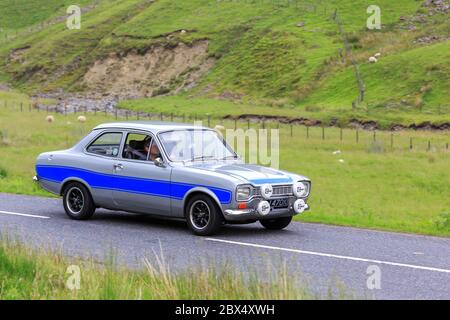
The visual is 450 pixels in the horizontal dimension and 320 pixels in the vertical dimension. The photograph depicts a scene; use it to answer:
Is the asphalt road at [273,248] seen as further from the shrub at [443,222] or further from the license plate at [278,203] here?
the shrub at [443,222]

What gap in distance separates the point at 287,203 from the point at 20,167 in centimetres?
1575

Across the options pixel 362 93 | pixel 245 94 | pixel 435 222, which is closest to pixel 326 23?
pixel 245 94

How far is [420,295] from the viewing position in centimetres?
888

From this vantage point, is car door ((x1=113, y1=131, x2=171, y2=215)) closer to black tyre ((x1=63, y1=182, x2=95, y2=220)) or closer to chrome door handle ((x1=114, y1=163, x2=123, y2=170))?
chrome door handle ((x1=114, y1=163, x2=123, y2=170))

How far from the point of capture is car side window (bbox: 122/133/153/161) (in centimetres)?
1398

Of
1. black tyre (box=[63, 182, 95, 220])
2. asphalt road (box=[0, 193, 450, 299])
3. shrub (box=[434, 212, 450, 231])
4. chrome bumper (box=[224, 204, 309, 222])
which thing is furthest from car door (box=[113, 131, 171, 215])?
shrub (box=[434, 212, 450, 231])

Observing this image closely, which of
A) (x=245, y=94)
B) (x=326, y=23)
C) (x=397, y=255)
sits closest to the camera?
(x=397, y=255)

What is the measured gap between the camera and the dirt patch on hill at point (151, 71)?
76.6m

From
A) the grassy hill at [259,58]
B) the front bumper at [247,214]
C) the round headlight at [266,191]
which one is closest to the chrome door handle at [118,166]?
the front bumper at [247,214]

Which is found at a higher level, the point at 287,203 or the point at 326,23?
the point at 326,23

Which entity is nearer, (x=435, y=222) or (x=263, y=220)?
(x=263, y=220)

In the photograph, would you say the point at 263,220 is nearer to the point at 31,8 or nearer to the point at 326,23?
the point at 326,23

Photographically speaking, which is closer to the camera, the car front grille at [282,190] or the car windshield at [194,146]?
the car front grille at [282,190]
